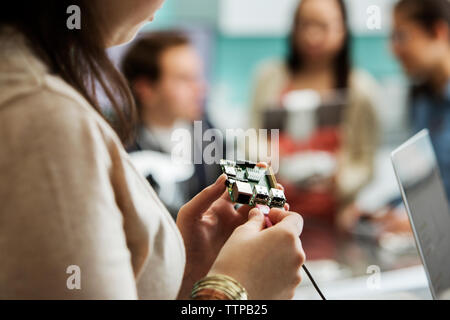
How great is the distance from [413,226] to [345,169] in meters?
1.53

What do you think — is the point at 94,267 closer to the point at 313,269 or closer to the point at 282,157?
the point at 313,269

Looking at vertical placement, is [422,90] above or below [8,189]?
below

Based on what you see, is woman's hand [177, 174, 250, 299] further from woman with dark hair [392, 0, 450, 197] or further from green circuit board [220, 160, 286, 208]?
woman with dark hair [392, 0, 450, 197]

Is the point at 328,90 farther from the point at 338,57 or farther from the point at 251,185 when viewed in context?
the point at 251,185

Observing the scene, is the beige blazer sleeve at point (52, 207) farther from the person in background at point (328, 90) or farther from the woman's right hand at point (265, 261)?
the person in background at point (328, 90)

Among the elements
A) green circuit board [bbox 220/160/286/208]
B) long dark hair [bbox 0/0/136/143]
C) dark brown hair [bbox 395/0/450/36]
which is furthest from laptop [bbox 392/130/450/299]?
dark brown hair [bbox 395/0/450/36]

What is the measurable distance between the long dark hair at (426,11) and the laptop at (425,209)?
126 centimetres

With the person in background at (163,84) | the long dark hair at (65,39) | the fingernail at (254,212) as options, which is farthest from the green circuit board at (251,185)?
the person in background at (163,84)

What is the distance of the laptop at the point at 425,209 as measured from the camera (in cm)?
71

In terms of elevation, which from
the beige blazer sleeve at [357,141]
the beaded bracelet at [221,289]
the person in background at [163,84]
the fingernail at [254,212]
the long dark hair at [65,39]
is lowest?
the beige blazer sleeve at [357,141]

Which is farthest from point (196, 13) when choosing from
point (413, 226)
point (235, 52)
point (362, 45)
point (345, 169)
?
point (413, 226)

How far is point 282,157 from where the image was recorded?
198 centimetres

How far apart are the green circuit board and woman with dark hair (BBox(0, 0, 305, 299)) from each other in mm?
14

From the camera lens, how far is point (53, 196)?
421mm
